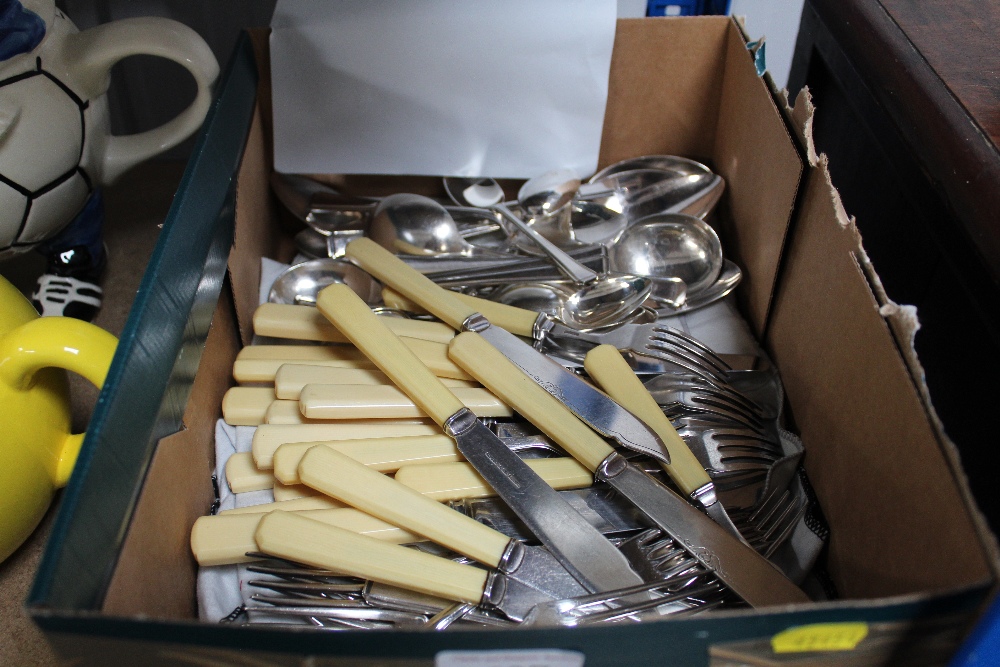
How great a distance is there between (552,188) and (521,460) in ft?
1.11

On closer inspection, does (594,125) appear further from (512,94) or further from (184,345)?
(184,345)

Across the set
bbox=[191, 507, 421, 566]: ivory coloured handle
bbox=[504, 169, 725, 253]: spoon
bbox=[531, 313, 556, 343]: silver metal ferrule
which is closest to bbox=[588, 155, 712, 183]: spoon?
bbox=[504, 169, 725, 253]: spoon

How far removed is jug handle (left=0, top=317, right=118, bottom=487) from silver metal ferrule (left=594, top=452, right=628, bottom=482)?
0.28 m

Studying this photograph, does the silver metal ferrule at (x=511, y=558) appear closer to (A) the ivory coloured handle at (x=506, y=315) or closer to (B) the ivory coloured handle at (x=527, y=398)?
(B) the ivory coloured handle at (x=527, y=398)

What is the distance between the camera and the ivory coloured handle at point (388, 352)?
470 millimetres

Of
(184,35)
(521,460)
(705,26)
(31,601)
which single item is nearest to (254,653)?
(31,601)

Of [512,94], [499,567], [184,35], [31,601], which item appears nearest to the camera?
[31,601]

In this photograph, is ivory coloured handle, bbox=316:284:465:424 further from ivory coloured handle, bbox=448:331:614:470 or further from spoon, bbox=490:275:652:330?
spoon, bbox=490:275:652:330

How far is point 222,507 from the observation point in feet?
1.54

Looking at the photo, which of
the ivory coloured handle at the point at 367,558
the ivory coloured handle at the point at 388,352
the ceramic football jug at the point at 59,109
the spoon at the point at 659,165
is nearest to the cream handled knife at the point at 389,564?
the ivory coloured handle at the point at 367,558

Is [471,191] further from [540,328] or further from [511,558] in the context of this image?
[511,558]

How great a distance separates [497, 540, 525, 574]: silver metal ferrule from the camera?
393 millimetres

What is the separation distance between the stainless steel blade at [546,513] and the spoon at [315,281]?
21 cm

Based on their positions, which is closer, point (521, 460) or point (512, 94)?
point (521, 460)
